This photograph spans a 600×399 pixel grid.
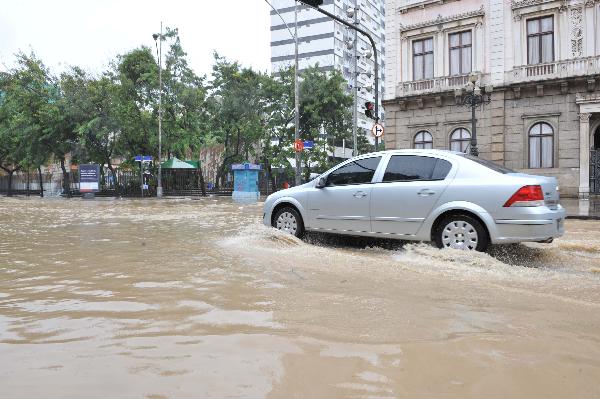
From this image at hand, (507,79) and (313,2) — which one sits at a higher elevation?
(507,79)

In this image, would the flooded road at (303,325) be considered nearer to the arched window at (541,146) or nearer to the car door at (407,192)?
the car door at (407,192)

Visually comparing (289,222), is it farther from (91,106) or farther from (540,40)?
(91,106)

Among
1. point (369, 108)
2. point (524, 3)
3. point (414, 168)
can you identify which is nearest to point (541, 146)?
point (524, 3)

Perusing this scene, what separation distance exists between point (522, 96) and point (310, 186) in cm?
1768

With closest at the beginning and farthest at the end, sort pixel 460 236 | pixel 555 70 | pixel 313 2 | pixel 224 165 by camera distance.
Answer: pixel 460 236, pixel 313 2, pixel 555 70, pixel 224 165

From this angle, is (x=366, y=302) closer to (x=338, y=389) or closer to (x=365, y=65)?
(x=338, y=389)

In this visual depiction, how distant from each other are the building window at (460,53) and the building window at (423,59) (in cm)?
108

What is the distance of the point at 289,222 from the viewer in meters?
8.32

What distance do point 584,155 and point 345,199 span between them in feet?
58.4

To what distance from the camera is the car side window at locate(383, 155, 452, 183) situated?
6.73 meters

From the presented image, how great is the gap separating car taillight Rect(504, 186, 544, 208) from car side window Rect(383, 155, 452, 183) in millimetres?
936

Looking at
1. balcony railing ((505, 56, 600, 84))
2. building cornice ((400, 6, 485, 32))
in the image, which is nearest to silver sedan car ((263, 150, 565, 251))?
balcony railing ((505, 56, 600, 84))

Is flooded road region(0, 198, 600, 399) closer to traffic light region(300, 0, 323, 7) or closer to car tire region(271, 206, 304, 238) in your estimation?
car tire region(271, 206, 304, 238)

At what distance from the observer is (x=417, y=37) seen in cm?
2512
